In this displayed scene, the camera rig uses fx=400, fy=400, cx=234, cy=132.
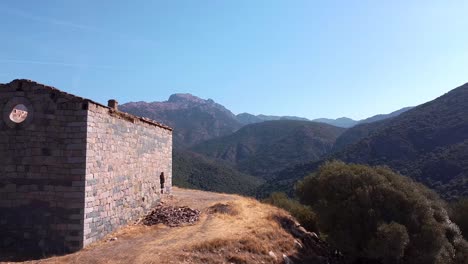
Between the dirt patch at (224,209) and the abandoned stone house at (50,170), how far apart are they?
14.8 feet

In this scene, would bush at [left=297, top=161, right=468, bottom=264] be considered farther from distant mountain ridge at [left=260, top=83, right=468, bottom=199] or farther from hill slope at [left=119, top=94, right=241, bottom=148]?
hill slope at [left=119, top=94, right=241, bottom=148]

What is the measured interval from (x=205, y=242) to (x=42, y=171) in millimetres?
4757

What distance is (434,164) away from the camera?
3694cm

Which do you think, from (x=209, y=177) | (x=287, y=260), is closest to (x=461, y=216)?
(x=287, y=260)

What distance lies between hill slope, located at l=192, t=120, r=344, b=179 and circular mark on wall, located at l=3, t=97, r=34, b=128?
59.1 m

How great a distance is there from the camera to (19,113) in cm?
1144

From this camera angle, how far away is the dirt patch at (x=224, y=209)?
1484cm

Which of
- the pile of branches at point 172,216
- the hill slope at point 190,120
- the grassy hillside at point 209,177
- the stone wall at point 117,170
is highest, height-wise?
the hill slope at point 190,120

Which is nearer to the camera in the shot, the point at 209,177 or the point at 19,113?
the point at 19,113

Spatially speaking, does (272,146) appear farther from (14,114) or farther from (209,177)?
(14,114)

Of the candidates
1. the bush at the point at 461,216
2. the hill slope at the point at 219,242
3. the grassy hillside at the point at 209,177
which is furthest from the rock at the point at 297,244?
the grassy hillside at the point at 209,177

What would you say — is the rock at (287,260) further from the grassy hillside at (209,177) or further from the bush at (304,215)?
the grassy hillside at (209,177)

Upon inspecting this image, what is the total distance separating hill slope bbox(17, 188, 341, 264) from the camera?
9859mm

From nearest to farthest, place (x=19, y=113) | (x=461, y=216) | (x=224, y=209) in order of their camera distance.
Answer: (x=19, y=113)
(x=224, y=209)
(x=461, y=216)
